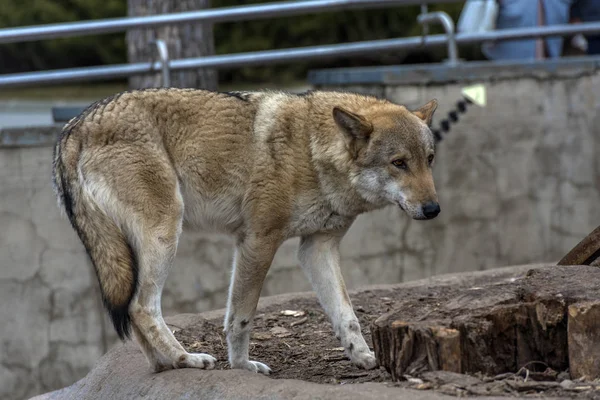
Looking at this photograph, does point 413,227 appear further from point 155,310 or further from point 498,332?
point 498,332

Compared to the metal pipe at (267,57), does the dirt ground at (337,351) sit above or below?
below

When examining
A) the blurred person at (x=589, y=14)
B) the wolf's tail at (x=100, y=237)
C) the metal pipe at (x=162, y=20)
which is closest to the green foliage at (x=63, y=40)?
the blurred person at (x=589, y=14)

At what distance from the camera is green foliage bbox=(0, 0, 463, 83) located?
19.2 m

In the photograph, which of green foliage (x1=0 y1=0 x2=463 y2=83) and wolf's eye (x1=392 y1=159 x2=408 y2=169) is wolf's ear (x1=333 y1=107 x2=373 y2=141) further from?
green foliage (x1=0 y1=0 x2=463 y2=83)

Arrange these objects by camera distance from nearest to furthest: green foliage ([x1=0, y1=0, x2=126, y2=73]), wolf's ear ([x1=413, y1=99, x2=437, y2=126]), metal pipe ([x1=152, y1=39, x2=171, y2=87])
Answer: wolf's ear ([x1=413, y1=99, x2=437, y2=126])
metal pipe ([x1=152, y1=39, x2=171, y2=87])
green foliage ([x1=0, y1=0, x2=126, y2=73])

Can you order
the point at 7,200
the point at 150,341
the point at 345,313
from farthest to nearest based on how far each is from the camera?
the point at 7,200, the point at 345,313, the point at 150,341

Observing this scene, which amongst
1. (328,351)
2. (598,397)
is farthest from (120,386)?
(598,397)

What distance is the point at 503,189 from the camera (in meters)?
9.31

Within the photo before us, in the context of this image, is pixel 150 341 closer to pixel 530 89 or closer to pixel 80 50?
pixel 530 89

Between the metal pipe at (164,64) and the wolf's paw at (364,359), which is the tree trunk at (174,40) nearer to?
the metal pipe at (164,64)

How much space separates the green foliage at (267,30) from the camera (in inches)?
754

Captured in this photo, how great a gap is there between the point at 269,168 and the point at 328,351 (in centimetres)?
109

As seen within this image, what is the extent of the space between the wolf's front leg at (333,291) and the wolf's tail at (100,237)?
39.5 inches

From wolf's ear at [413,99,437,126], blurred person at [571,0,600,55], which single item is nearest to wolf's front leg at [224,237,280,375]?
wolf's ear at [413,99,437,126]
